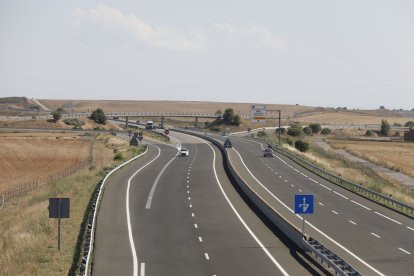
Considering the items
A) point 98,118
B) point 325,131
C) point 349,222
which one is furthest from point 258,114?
point 325,131

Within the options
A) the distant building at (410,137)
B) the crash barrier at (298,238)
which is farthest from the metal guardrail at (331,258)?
the distant building at (410,137)

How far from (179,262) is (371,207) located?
69.6 ft

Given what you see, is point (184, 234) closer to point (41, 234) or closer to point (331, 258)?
point (41, 234)

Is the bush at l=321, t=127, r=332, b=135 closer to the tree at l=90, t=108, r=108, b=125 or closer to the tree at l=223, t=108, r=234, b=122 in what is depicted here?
the tree at l=223, t=108, r=234, b=122

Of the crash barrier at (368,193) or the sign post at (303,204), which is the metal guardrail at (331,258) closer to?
the sign post at (303,204)

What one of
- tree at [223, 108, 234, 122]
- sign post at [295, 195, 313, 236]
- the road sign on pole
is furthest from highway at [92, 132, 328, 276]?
tree at [223, 108, 234, 122]

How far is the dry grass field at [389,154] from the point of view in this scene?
309ft

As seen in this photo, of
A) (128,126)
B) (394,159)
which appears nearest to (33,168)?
(394,159)

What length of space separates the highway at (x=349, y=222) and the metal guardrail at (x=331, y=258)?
1.27m

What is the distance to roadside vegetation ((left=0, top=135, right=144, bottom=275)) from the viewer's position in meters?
25.6

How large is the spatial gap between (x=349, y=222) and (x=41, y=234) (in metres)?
17.3

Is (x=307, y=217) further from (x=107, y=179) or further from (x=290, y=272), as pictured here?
(x=107, y=179)

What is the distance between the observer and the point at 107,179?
53.9 meters

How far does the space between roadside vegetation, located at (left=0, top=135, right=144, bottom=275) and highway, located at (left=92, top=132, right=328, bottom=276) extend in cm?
126
